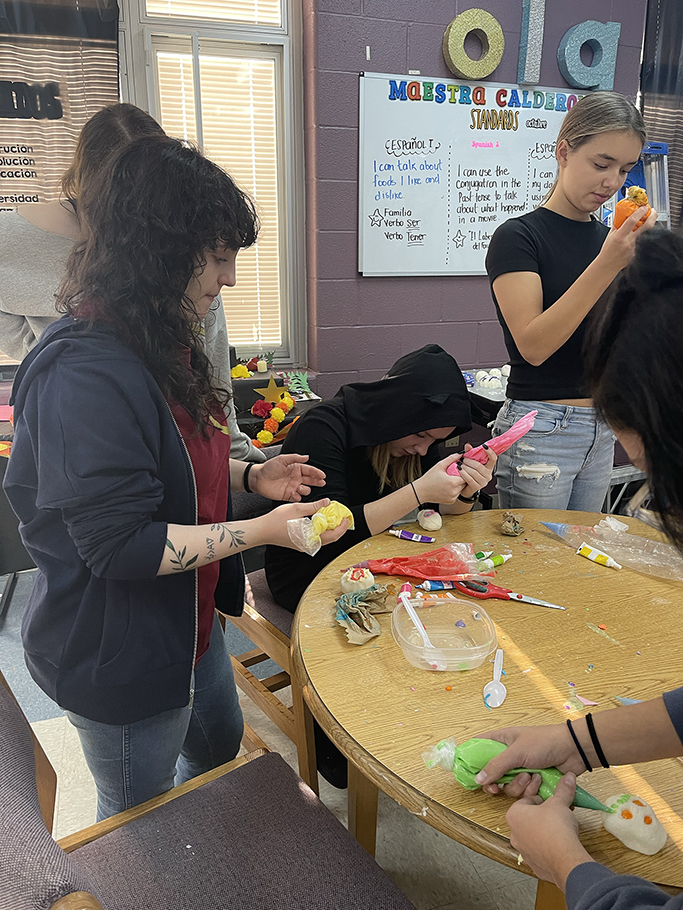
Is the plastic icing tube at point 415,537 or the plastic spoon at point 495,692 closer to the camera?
the plastic spoon at point 495,692

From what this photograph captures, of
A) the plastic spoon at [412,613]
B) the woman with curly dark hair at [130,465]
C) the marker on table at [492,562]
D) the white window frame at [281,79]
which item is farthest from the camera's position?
the white window frame at [281,79]

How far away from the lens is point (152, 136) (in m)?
0.98

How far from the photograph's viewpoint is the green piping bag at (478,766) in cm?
81

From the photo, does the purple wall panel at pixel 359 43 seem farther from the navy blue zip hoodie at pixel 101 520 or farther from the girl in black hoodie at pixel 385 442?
the navy blue zip hoodie at pixel 101 520

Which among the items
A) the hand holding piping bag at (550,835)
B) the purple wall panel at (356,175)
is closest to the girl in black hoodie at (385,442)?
the hand holding piping bag at (550,835)

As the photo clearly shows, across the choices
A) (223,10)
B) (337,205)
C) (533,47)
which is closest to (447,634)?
(337,205)

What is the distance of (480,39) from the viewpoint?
3074 millimetres

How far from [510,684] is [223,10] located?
123 inches

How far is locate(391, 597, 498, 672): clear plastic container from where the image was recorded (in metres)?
1.10

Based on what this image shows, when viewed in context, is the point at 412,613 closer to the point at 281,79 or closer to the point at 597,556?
the point at 597,556

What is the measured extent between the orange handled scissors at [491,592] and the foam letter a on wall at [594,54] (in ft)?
9.56

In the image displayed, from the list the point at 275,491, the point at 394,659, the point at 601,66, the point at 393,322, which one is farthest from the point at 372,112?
the point at 394,659

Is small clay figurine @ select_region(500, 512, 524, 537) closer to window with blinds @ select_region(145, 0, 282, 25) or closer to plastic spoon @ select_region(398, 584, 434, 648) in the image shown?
plastic spoon @ select_region(398, 584, 434, 648)

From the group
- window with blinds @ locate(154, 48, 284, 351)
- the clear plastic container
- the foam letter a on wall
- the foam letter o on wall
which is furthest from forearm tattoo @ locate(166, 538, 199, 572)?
the foam letter a on wall
